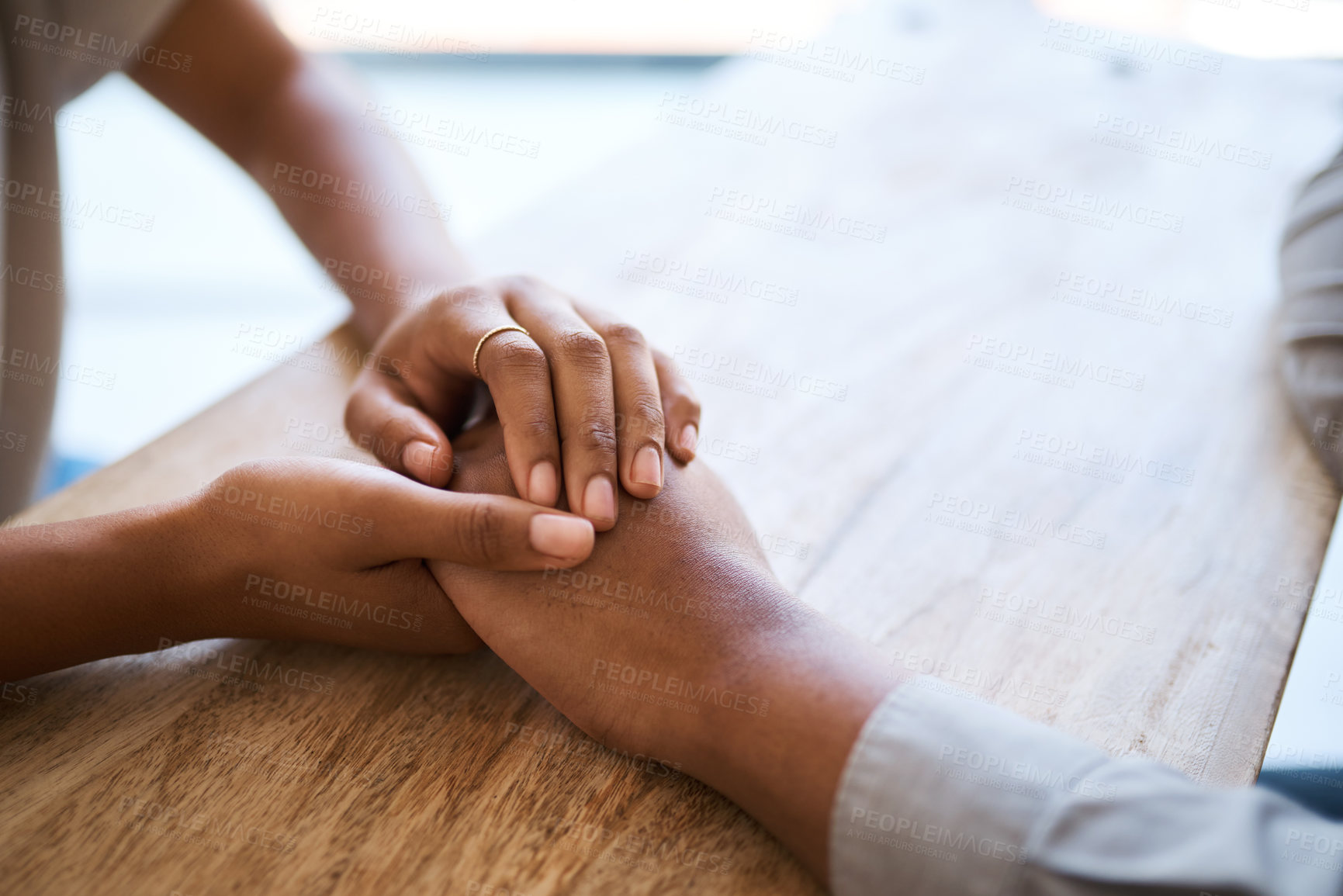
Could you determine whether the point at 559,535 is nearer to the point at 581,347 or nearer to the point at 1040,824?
the point at 581,347

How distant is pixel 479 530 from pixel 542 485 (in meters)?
0.08

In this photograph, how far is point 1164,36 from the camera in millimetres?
1829

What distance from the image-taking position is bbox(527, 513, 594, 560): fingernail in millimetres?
670

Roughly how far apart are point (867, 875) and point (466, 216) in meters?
3.38

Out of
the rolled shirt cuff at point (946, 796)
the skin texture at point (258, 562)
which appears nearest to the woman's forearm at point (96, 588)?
the skin texture at point (258, 562)

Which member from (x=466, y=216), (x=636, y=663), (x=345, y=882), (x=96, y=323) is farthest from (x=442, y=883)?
(x=466, y=216)

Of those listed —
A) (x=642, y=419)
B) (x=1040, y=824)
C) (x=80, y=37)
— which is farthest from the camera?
(x=80, y=37)

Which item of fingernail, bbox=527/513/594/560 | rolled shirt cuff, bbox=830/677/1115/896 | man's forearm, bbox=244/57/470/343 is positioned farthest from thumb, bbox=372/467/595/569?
man's forearm, bbox=244/57/470/343

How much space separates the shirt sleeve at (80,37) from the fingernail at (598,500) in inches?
35.0

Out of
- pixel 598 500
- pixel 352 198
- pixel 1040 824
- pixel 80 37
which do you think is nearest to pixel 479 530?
pixel 598 500

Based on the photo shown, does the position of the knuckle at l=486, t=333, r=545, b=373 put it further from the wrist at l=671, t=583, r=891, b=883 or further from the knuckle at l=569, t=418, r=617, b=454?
the wrist at l=671, t=583, r=891, b=883

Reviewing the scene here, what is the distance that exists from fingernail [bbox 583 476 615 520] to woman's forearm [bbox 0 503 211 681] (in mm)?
323

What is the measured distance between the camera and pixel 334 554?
71cm

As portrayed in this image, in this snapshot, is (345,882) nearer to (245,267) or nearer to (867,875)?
(867,875)
